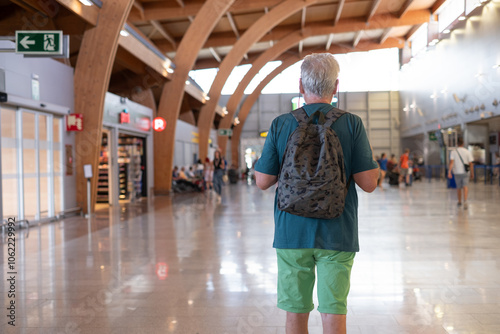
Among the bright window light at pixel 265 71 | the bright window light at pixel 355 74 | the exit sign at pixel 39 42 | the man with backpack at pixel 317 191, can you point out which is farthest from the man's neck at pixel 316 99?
the bright window light at pixel 265 71

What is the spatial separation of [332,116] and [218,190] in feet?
46.9

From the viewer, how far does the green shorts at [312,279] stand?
2.22m

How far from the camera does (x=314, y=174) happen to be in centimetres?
215

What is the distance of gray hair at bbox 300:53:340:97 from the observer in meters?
2.36

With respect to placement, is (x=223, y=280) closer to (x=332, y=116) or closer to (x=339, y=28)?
(x=332, y=116)

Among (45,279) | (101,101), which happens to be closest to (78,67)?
(101,101)

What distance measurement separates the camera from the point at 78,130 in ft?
39.2

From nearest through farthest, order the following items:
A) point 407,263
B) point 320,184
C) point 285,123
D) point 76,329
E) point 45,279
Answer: point 320,184 < point 285,123 < point 76,329 < point 45,279 < point 407,263

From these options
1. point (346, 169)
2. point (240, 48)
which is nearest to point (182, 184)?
point (240, 48)

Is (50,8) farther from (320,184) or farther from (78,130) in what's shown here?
(320,184)

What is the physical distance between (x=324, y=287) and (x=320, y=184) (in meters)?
0.48

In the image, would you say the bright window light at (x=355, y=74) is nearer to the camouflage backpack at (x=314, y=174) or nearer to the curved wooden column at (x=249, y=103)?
the curved wooden column at (x=249, y=103)

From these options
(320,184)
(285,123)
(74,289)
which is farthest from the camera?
(74,289)

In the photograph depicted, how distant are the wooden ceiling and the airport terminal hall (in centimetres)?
7
